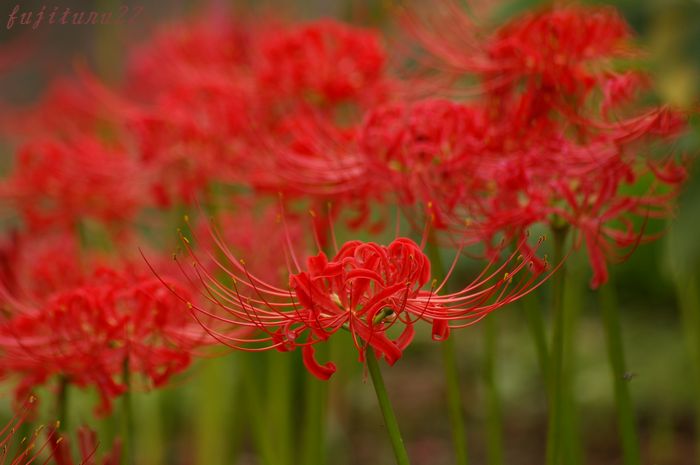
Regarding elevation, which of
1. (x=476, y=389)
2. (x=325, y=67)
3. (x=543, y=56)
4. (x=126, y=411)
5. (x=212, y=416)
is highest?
(x=325, y=67)

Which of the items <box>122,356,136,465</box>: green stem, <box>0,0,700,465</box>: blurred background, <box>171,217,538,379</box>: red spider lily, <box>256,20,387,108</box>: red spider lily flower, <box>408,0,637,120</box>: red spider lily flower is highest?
<box>256,20,387,108</box>: red spider lily flower

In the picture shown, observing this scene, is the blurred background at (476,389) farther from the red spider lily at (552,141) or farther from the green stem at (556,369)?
the green stem at (556,369)

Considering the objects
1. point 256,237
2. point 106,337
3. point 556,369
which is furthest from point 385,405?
point 256,237

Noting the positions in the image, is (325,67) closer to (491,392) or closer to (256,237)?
(256,237)

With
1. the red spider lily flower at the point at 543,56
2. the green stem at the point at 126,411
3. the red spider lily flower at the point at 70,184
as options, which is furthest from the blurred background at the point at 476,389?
the green stem at the point at 126,411

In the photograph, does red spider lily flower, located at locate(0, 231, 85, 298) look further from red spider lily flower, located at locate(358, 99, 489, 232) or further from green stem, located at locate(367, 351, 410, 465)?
green stem, located at locate(367, 351, 410, 465)

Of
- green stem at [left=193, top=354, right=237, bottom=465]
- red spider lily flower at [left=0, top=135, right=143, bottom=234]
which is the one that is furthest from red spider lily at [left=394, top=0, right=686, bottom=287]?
green stem at [left=193, top=354, right=237, bottom=465]
